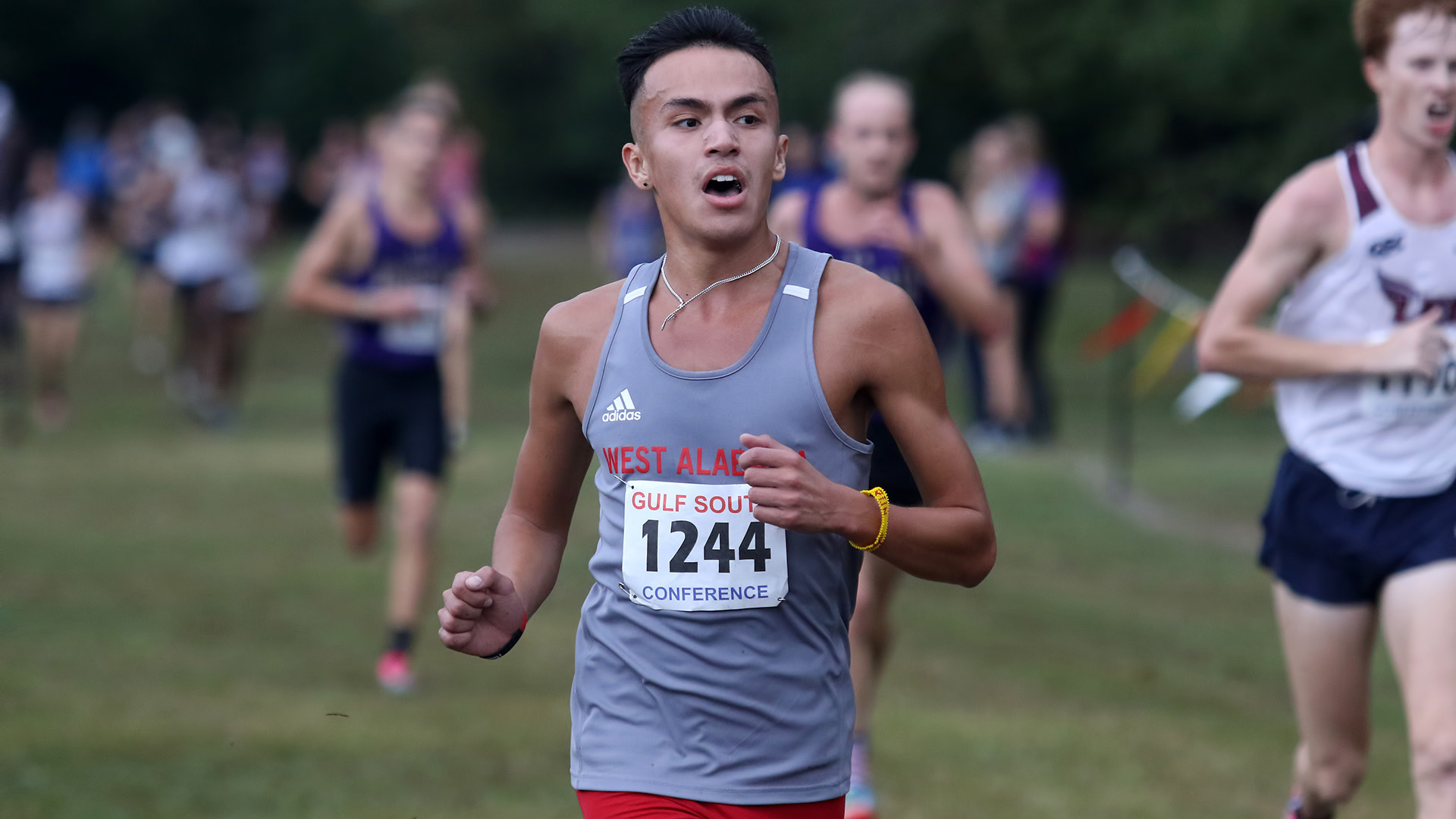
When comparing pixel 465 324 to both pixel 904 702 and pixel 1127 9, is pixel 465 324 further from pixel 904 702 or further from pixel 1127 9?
pixel 1127 9

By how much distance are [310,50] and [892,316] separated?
48.5 meters

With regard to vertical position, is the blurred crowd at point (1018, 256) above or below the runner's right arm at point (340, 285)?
above

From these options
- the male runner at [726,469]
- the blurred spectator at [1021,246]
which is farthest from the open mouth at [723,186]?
the blurred spectator at [1021,246]

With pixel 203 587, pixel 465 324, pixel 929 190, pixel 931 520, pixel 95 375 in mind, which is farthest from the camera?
pixel 95 375

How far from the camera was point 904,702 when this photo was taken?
776cm

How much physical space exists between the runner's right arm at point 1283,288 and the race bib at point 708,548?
1834mm

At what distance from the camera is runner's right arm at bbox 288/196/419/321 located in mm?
8117

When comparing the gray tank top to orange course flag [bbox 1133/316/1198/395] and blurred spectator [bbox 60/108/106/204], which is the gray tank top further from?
blurred spectator [bbox 60/108/106/204]

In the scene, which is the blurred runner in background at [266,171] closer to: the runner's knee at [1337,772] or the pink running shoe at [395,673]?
the pink running shoe at [395,673]

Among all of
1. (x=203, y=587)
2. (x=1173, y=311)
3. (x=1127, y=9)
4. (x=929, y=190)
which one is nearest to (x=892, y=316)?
(x=929, y=190)

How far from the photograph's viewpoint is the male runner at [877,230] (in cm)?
635

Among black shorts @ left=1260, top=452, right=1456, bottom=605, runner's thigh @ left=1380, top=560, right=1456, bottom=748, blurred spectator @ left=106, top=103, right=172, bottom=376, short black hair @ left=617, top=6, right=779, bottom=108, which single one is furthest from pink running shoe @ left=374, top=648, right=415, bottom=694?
blurred spectator @ left=106, top=103, right=172, bottom=376

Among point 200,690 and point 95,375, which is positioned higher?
point 95,375

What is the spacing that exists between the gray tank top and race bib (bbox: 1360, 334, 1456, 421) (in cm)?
182
